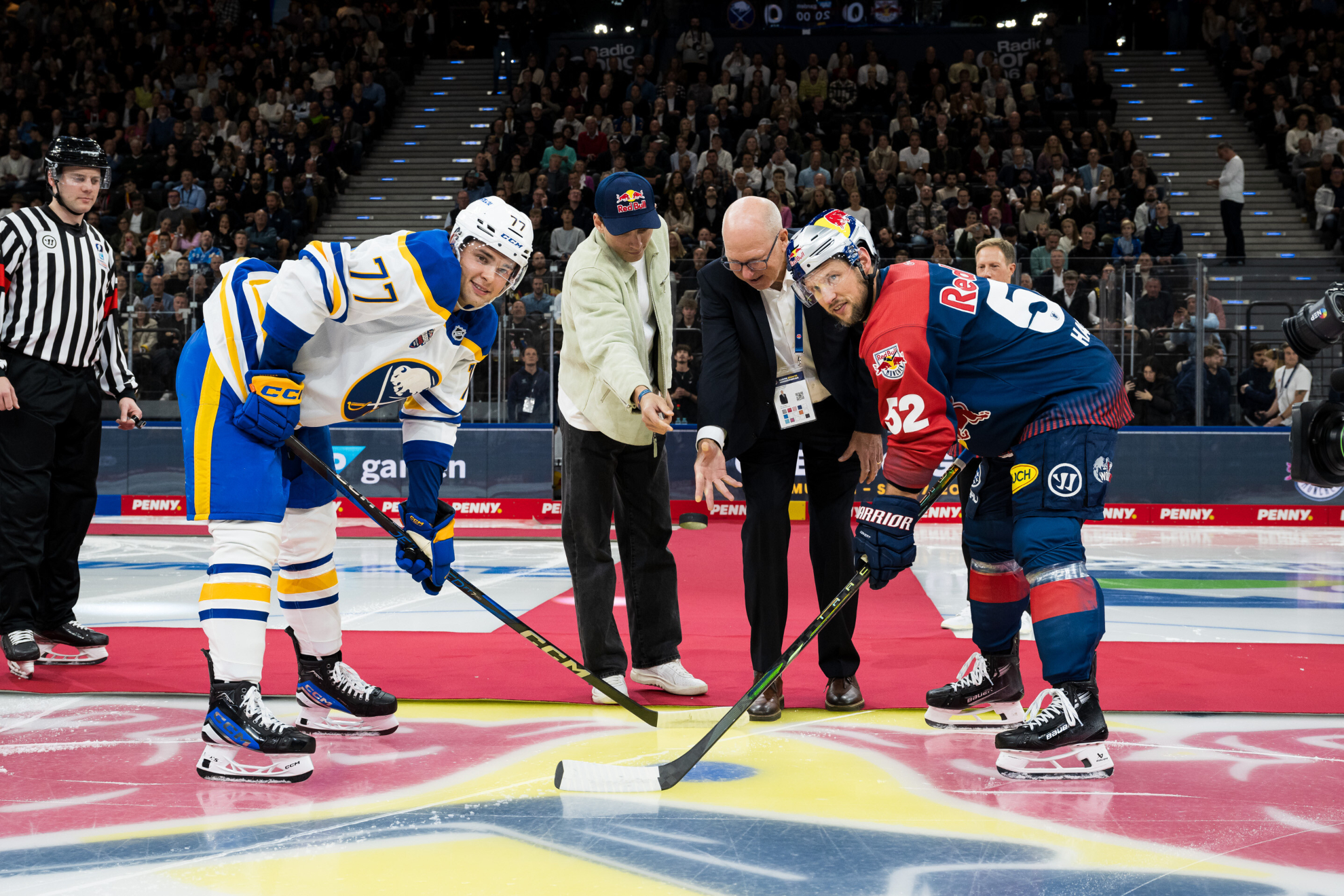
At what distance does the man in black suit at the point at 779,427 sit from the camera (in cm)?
379

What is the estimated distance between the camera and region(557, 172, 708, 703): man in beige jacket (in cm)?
399

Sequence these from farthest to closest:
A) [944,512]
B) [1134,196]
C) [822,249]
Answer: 1. [1134,196]
2. [944,512]
3. [822,249]

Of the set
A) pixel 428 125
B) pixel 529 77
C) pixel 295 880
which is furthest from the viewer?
pixel 428 125

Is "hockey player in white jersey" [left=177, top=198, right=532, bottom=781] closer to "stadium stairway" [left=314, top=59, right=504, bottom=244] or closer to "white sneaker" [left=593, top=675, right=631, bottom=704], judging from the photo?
"white sneaker" [left=593, top=675, right=631, bottom=704]

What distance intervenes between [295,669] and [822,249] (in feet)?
8.58

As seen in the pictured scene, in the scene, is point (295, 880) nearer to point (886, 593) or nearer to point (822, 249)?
point (822, 249)

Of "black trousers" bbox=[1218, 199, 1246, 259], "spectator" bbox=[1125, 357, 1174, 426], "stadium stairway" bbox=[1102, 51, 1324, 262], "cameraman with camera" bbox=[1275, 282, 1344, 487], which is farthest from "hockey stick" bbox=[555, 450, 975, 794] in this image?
"stadium stairway" bbox=[1102, 51, 1324, 262]

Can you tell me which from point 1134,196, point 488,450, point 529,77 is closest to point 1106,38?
point 1134,196

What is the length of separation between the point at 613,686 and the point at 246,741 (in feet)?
4.35

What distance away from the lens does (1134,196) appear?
13094 mm

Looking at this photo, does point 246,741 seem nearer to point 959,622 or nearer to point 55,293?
point 55,293

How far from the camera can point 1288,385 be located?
396 inches

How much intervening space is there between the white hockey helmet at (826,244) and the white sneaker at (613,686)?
1.60 metres

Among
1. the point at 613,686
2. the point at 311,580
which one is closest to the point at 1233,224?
the point at 613,686
